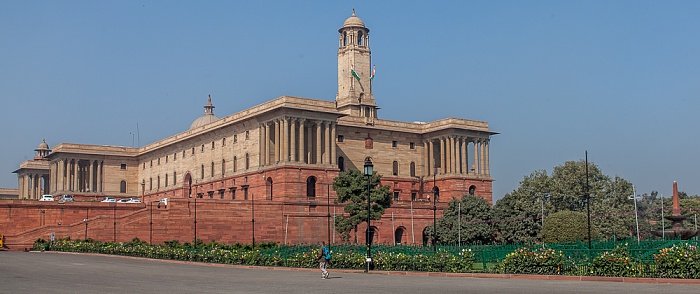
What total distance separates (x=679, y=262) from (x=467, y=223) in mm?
48610

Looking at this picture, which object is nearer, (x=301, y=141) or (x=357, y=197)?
(x=357, y=197)

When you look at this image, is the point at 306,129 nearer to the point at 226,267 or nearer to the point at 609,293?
the point at 226,267

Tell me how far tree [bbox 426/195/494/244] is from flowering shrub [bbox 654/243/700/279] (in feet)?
149

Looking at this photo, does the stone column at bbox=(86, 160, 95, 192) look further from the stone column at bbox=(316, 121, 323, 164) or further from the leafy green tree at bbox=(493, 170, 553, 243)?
the leafy green tree at bbox=(493, 170, 553, 243)

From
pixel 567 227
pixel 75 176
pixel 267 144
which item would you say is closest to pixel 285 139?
pixel 267 144

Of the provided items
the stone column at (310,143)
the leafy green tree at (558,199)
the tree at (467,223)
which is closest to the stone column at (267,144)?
the stone column at (310,143)

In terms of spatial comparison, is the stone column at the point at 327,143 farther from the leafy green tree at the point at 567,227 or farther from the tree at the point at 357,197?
the leafy green tree at the point at 567,227

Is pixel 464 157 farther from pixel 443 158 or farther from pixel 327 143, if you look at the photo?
pixel 327 143

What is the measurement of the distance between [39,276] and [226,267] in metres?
11.9

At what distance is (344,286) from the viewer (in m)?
28.0

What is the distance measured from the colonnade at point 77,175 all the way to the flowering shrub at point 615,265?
9036cm

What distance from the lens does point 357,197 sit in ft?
240

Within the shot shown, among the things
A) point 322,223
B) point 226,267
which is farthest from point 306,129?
point 226,267

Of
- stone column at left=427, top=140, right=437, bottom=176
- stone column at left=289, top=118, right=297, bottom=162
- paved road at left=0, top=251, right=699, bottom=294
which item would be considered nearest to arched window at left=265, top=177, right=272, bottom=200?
stone column at left=289, top=118, right=297, bottom=162
